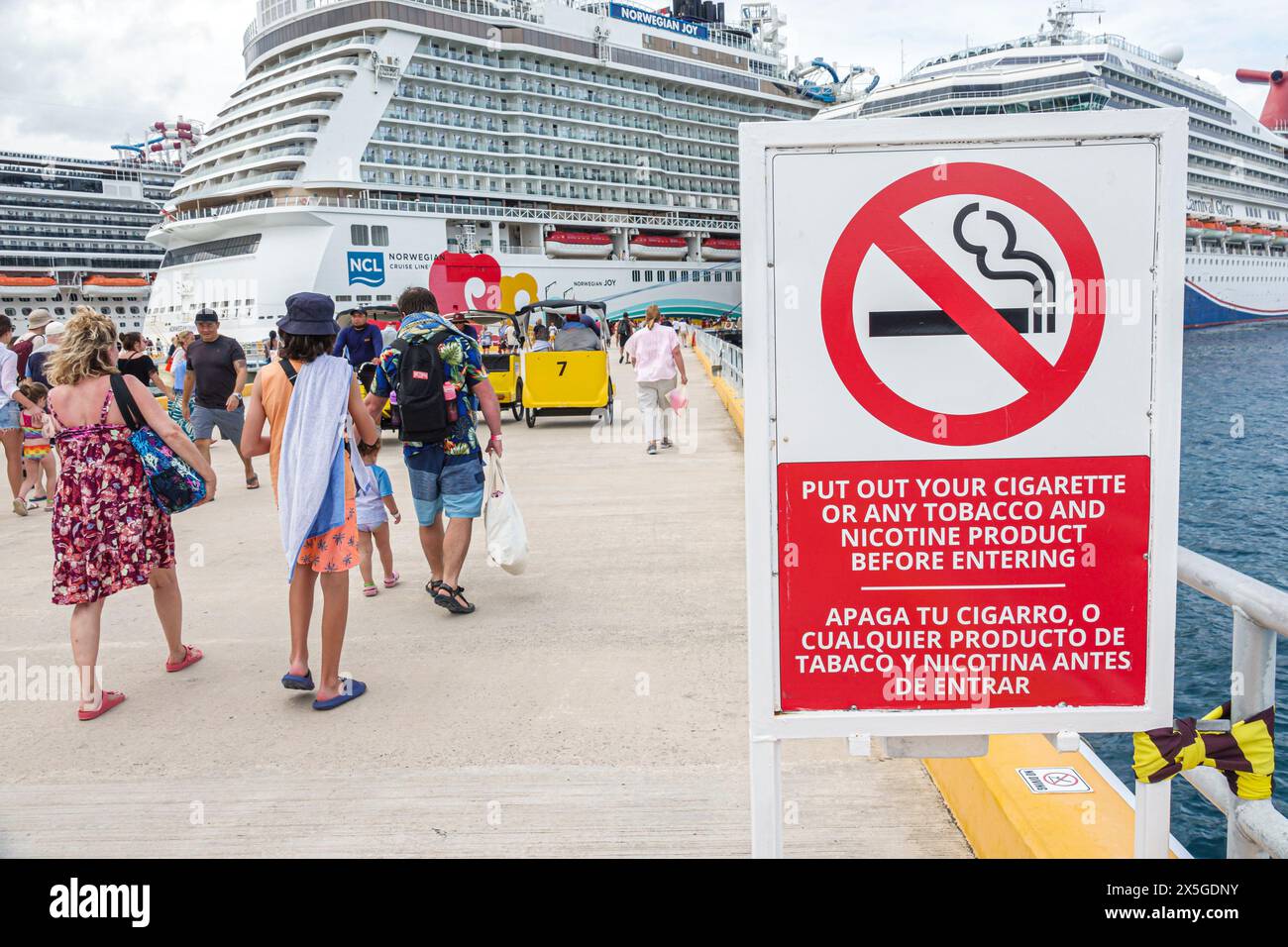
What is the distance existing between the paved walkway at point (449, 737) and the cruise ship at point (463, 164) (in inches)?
1137

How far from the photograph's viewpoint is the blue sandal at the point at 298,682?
405 cm

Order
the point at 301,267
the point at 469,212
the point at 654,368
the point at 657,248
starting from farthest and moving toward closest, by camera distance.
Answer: the point at 657,248 → the point at 469,212 → the point at 301,267 → the point at 654,368

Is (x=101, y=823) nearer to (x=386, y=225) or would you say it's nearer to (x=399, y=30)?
(x=386, y=225)

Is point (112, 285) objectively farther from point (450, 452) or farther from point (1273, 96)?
point (1273, 96)

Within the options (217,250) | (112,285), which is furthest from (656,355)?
(112,285)

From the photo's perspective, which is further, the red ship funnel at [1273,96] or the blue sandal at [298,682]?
the red ship funnel at [1273,96]

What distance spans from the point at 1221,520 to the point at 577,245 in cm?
4315

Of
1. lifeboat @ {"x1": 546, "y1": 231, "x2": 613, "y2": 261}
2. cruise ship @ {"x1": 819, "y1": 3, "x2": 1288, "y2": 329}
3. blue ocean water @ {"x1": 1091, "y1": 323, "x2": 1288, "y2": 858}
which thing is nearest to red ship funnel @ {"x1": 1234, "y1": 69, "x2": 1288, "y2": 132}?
cruise ship @ {"x1": 819, "y1": 3, "x2": 1288, "y2": 329}

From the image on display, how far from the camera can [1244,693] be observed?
189 centimetres

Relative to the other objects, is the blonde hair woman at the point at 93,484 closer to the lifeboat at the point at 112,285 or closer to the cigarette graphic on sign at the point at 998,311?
the cigarette graphic on sign at the point at 998,311

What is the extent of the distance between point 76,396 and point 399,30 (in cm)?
5162

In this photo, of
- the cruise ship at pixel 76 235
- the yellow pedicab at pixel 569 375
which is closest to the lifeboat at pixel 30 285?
the cruise ship at pixel 76 235
